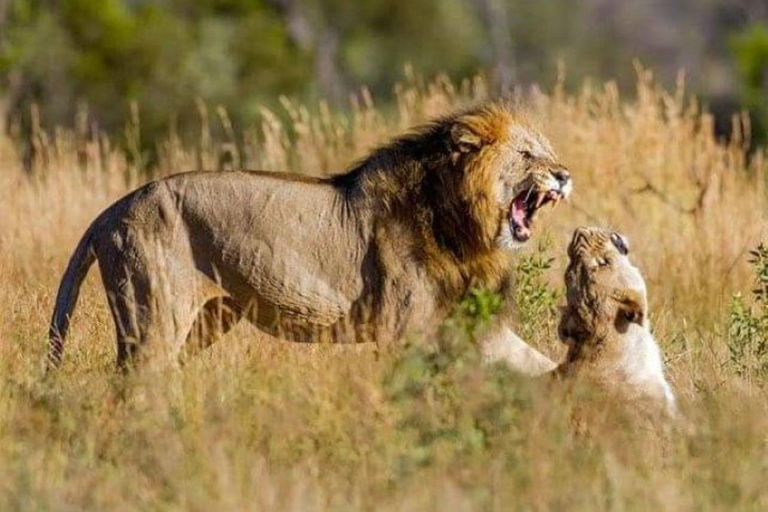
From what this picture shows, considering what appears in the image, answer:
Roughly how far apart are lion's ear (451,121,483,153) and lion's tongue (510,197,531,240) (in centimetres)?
27

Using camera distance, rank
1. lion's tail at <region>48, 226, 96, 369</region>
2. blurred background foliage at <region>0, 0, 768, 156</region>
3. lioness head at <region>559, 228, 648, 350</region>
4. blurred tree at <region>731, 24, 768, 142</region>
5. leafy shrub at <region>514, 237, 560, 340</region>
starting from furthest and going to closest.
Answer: blurred tree at <region>731, 24, 768, 142</region>, blurred background foliage at <region>0, 0, 768, 156</region>, leafy shrub at <region>514, 237, 560, 340</region>, lion's tail at <region>48, 226, 96, 369</region>, lioness head at <region>559, 228, 648, 350</region>

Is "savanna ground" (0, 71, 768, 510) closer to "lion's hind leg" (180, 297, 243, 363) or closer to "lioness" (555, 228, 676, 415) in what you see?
"lion's hind leg" (180, 297, 243, 363)

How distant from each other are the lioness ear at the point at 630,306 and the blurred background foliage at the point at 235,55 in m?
6.82

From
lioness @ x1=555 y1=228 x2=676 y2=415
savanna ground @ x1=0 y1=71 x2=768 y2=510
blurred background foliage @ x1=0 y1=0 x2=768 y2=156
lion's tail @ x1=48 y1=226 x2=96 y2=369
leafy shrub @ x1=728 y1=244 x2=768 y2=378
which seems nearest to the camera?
savanna ground @ x1=0 y1=71 x2=768 y2=510

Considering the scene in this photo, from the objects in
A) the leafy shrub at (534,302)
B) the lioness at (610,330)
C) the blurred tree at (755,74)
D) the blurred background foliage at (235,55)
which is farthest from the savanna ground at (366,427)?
the blurred tree at (755,74)

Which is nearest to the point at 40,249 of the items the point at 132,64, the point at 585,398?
the point at 585,398

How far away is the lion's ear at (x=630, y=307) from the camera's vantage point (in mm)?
7965

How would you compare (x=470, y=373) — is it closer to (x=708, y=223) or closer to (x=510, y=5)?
(x=708, y=223)

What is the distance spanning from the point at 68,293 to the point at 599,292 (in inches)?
82.5

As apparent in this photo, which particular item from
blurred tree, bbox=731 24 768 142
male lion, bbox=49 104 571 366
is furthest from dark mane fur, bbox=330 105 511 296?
blurred tree, bbox=731 24 768 142

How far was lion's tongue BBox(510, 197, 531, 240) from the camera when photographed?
8.47m

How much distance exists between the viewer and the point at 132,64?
81.5 feet

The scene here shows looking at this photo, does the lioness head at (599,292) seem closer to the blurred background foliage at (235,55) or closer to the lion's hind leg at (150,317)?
the lion's hind leg at (150,317)

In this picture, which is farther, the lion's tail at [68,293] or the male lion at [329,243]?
the lion's tail at [68,293]
